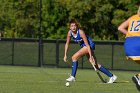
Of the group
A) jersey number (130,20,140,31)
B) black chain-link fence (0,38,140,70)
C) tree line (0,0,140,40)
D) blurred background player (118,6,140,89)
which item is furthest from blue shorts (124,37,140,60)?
tree line (0,0,140,40)

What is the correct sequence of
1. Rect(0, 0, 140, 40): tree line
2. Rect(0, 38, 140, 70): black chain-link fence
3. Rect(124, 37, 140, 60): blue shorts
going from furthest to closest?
Rect(0, 0, 140, 40): tree line → Rect(0, 38, 140, 70): black chain-link fence → Rect(124, 37, 140, 60): blue shorts

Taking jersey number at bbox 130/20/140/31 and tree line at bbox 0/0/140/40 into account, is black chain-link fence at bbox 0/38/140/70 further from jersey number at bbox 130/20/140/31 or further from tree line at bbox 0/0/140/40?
tree line at bbox 0/0/140/40

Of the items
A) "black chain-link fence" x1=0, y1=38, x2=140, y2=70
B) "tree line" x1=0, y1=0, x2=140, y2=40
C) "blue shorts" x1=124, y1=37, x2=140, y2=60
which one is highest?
"blue shorts" x1=124, y1=37, x2=140, y2=60

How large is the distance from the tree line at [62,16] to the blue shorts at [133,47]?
4081cm

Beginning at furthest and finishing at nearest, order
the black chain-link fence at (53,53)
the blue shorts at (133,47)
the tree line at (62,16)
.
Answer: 1. the tree line at (62,16)
2. the black chain-link fence at (53,53)
3. the blue shorts at (133,47)

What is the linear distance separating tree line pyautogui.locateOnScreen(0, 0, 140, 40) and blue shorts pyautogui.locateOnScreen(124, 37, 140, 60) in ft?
134

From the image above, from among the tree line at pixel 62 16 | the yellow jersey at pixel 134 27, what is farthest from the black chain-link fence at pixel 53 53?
the tree line at pixel 62 16

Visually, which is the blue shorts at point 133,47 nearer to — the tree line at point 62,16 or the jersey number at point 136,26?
the jersey number at point 136,26

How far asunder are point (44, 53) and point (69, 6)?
23161 mm

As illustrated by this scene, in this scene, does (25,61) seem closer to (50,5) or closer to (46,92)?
(46,92)

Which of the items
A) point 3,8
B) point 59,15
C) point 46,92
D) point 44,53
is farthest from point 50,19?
point 46,92

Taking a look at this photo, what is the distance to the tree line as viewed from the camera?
5116 cm

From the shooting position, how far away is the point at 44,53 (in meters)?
29.0

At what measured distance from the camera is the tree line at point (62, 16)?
51156 mm
